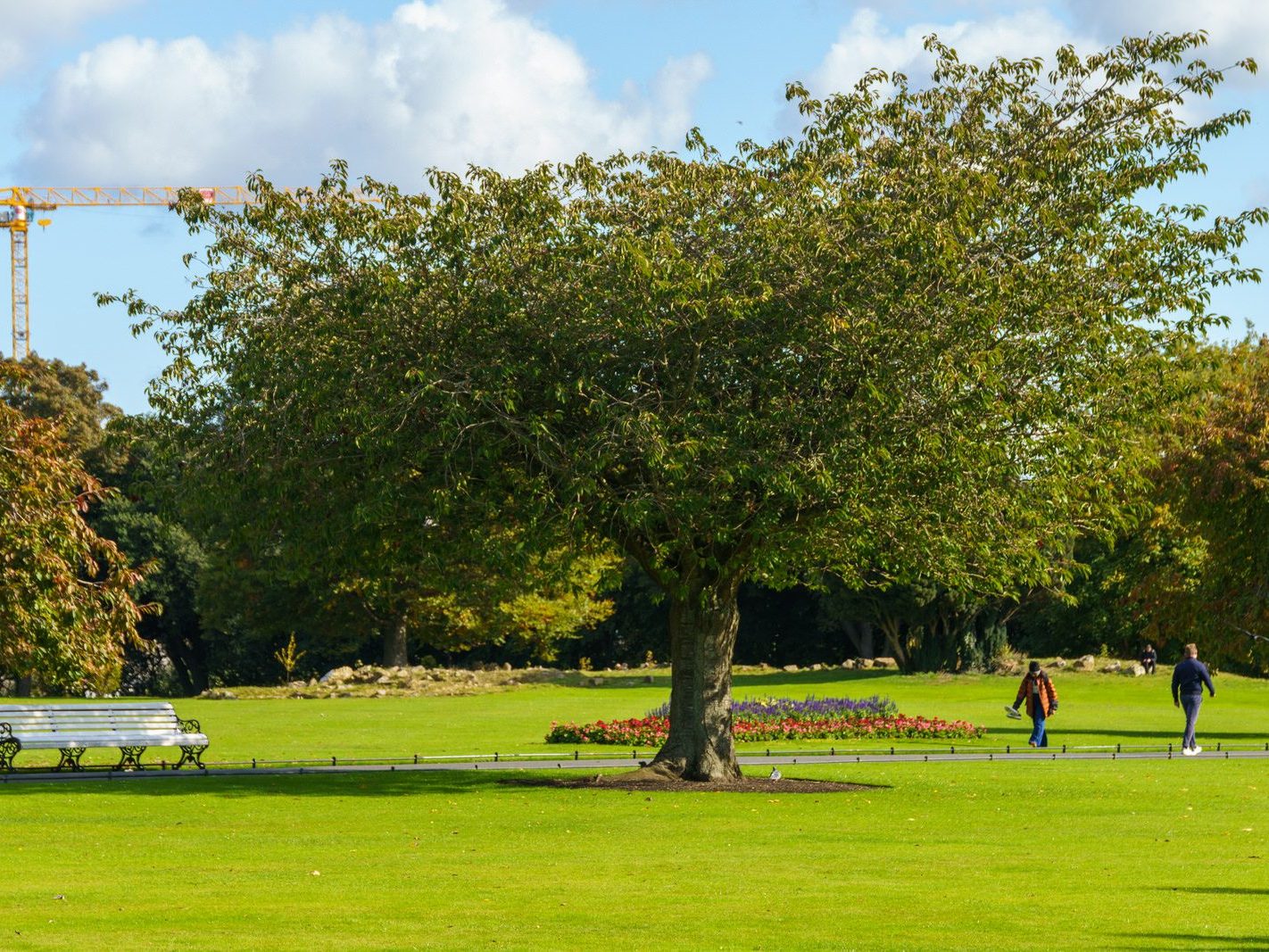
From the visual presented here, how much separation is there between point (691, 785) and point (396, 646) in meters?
41.6

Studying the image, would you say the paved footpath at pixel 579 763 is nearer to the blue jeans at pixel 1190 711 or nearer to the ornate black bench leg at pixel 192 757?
the ornate black bench leg at pixel 192 757

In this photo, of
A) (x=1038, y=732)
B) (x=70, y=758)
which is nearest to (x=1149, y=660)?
(x=1038, y=732)

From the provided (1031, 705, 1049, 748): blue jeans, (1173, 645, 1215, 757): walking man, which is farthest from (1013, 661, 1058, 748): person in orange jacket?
(1173, 645, 1215, 757): walking man

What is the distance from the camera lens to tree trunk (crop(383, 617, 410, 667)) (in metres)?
61.9

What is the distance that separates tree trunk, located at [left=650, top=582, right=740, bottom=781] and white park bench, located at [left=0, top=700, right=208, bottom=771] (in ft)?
22.8

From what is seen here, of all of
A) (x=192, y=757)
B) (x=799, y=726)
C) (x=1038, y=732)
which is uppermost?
(x=1038, y=732)

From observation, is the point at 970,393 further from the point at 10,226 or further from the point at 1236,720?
the point at 10,226

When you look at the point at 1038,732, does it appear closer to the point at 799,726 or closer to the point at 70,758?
the point at 799,726

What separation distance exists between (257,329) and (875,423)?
828 cm

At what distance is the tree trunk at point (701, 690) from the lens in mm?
Answer: 22484

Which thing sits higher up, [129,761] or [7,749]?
[7,749]

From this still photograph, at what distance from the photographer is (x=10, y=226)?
125375mm

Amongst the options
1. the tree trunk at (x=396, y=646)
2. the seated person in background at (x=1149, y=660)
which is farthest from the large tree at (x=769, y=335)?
the tree trunk at (x=396, y=646)

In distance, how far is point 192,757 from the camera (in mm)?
25234
